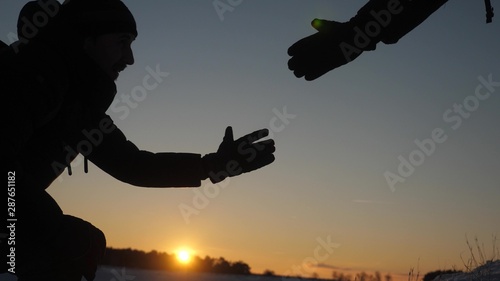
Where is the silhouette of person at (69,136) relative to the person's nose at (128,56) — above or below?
below

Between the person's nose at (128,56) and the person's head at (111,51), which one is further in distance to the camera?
the person's nose at (128,56)

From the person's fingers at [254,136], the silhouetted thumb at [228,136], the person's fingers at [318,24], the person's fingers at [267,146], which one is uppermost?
the person's fingers at [318,24]

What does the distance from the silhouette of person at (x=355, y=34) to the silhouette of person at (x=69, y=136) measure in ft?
1.94

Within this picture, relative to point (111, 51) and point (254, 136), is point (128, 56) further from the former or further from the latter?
point (254, 136)

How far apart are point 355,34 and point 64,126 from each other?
1688mm

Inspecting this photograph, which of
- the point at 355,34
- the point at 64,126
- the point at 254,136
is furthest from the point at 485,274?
the point at 64,126

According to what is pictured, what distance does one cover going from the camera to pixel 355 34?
3.00 metres

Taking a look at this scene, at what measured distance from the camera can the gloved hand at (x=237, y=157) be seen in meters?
2.81

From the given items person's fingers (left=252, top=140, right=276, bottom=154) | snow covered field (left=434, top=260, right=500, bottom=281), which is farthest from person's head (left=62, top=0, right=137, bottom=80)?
snow covered field (left=434, top=260, right=500, bottom=281)

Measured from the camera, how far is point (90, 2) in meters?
2.53

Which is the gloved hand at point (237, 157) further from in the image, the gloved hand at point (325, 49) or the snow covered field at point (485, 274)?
the snow covered field at point (485, 274)

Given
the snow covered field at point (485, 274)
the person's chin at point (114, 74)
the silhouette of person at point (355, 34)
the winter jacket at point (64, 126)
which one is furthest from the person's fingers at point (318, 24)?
the snow covered field at point (485, 274)

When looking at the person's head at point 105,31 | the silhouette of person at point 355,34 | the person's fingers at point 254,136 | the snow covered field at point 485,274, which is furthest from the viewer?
the snow covered field at point 485,274

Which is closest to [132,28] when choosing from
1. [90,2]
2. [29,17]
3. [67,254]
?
[90,2]
